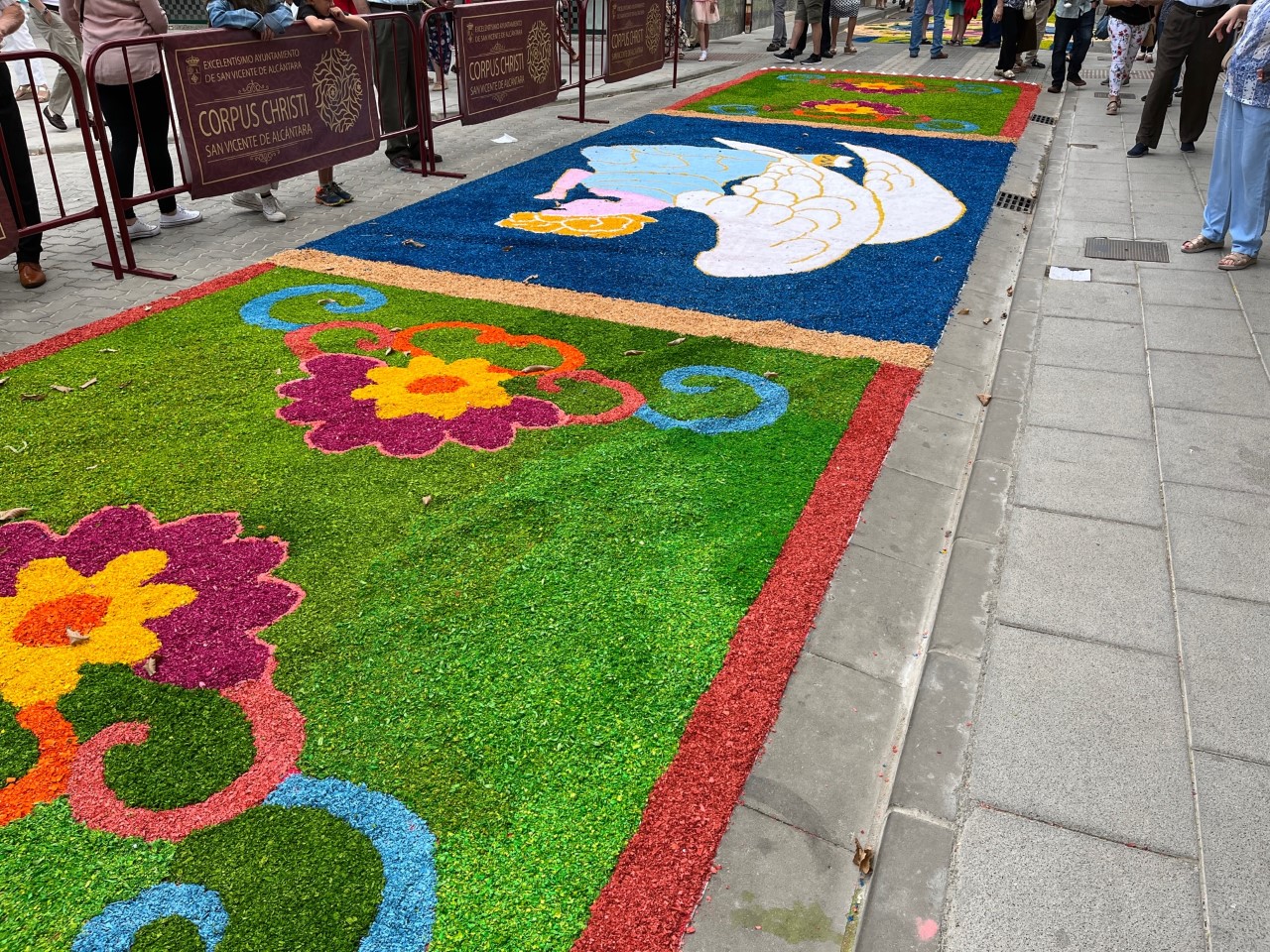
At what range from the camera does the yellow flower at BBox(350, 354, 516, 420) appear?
163 inches

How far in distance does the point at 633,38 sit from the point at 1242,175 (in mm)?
7694

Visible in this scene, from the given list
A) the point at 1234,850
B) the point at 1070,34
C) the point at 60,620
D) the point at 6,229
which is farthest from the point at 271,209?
the point at 1070,34

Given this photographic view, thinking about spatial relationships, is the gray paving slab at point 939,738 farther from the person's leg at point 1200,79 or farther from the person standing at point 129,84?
the person's leg at point 1200,79

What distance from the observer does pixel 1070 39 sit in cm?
1305

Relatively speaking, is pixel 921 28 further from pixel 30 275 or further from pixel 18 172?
pixel 30 275

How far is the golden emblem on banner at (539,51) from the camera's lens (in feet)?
30.7

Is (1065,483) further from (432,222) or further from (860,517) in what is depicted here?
(432,222)

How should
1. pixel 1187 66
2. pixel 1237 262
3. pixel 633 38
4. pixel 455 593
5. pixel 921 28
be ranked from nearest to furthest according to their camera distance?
pixel 455 593, pixel 1237 262, pixel 1187 66, pixel 633 38, pixel 921 28

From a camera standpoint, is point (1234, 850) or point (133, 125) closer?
point (1234, 850)

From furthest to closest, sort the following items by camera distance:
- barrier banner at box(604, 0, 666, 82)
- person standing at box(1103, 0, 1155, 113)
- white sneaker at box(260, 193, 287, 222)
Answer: barrier banner at box(604, 0, 666, 82) → person standing at box(1103, 0, 1155, 113) → white sneaker at box(260, 193, 287, 222)

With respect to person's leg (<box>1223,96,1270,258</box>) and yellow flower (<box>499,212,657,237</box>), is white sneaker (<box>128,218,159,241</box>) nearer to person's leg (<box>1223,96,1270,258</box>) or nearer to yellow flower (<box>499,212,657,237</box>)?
yellow flower (<box>499,212,657,237</box>)

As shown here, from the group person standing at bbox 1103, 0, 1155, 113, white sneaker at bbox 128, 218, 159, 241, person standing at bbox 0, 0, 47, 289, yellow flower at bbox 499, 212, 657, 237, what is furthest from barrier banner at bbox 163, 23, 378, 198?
person standing at bbox 1103, 0, 1155, 113

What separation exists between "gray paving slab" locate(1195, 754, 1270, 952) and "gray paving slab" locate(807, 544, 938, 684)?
808mm

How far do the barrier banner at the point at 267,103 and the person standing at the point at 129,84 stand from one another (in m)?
0.36
